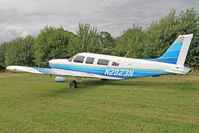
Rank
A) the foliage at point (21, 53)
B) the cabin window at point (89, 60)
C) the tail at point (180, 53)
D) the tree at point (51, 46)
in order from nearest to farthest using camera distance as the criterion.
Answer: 1. the tail at point (180, 53)
2. the cabin window at point (89, 60)
3. the tree at point (51, 46)
4. the foliage at point (21, 53)

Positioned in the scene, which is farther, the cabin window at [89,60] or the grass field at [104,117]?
the cabin window at [89,60]

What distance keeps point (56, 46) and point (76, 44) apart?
5.18 meters

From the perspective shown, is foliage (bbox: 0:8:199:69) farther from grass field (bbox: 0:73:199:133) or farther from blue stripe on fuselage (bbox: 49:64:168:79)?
grass field (bbox: 0:73:199:133)

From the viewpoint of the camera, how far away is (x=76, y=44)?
87.0ft

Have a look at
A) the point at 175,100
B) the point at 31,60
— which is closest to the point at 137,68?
the point at 175,100

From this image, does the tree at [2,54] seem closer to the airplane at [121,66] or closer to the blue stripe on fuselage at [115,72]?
the airplane at [121,66]

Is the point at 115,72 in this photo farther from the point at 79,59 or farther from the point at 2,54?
the point at 2,54

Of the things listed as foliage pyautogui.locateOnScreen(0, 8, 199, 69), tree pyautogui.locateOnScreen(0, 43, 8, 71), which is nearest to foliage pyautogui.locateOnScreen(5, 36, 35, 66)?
foliage pyautogui.locateOnScreen(0, 8, 199, 69)

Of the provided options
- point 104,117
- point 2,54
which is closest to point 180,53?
point 104,117

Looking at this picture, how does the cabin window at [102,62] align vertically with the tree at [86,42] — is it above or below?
below

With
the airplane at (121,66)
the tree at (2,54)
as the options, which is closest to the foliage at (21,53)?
the tree at (2,54)

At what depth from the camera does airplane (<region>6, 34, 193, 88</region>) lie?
974 cm

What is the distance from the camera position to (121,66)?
36.0 ft

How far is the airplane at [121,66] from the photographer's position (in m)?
9.74
